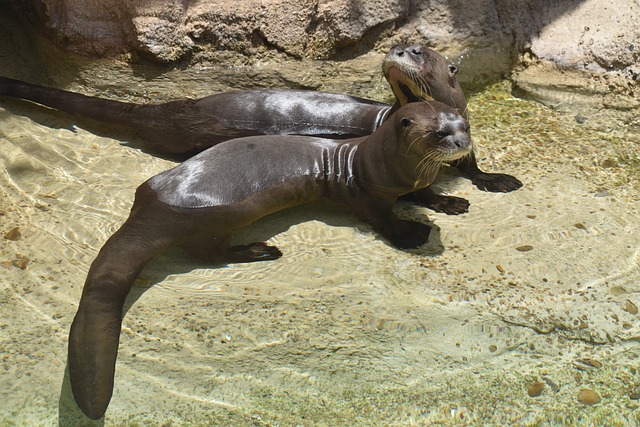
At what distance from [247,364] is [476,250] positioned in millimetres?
1026

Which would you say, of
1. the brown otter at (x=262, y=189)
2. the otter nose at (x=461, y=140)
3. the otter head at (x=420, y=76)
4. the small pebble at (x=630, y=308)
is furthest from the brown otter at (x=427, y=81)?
the small pebble at (x=630, y=308)

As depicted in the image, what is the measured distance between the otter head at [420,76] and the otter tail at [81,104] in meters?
1.13

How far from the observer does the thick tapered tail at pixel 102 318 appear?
2.12 meters

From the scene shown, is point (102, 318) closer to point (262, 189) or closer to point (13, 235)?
point (13, 235)

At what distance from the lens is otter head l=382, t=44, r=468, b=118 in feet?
11.2

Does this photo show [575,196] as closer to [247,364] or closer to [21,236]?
[247,364]

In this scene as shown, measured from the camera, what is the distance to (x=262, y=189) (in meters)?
3.00

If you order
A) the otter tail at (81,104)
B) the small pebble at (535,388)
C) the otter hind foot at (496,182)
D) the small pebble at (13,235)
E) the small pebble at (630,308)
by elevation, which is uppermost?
the otter tail at (81,104)

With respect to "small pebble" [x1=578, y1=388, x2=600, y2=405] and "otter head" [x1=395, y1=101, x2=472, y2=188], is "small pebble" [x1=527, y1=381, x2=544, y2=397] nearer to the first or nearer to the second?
"small pebble" [x1=578, y1=388, x2=600, y2=405]

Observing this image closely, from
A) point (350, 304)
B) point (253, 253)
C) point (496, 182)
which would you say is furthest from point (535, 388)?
point (496, 182)

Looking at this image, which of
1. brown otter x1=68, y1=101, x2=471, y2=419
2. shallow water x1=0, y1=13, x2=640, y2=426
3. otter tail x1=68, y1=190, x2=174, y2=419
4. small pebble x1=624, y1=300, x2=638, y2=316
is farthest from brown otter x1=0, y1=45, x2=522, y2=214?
small pebble x1=624, y1=300, x2=638, y2=316

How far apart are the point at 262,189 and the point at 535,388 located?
1.29m

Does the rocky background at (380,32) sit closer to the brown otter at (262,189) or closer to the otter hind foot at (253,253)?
the brown otter at (262,189)

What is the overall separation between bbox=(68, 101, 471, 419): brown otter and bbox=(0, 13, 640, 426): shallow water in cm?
10
